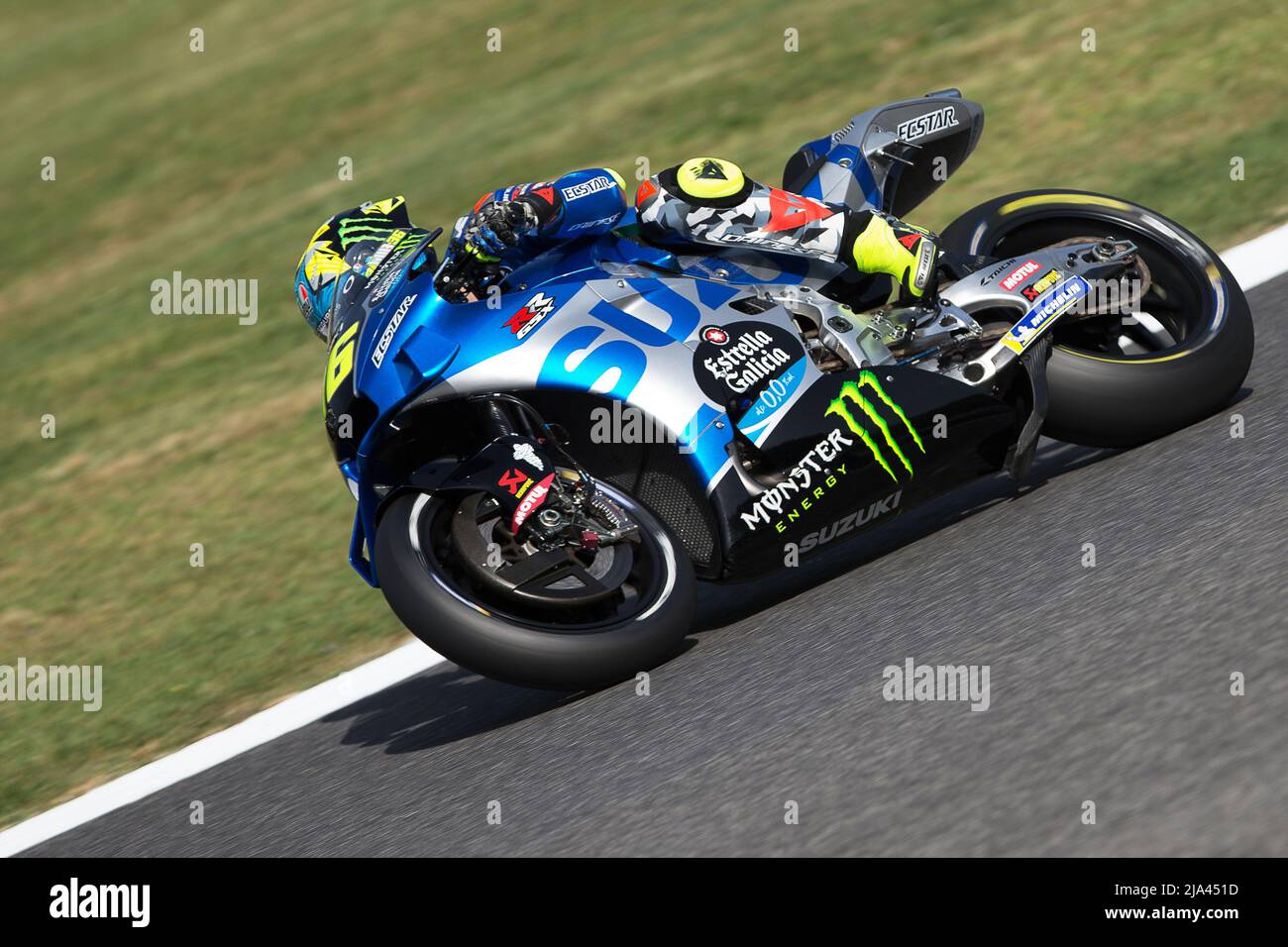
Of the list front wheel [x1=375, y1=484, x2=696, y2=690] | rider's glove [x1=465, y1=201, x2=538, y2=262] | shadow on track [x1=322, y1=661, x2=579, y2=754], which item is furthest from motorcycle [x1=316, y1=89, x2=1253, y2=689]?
shadow on track [x1=322, y1=661, x2=579, y2=754]

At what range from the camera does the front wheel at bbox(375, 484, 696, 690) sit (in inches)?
165

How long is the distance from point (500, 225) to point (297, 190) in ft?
32.9

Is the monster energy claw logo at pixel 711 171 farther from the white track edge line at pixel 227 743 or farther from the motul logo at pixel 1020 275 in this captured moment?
the white track edge line at pixel 227 743

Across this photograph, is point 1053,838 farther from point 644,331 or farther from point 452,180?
point 452,180

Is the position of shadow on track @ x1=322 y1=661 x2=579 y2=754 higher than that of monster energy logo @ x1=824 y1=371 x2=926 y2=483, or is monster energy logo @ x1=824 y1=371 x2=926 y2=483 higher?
monster energy logo @ x1=824 y1=371 x2=926 y2=483

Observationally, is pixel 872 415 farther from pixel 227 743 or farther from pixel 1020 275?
pixel 227 743

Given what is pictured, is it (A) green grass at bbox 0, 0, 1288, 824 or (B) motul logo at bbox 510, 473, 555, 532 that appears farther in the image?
(A) green grass at bbox 0, 0, 1288, 824

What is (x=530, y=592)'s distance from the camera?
171 inches

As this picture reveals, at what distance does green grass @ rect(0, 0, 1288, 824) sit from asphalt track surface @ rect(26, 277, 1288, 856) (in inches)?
44.1

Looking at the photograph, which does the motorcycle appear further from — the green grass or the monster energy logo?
the green grass

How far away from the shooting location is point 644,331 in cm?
472

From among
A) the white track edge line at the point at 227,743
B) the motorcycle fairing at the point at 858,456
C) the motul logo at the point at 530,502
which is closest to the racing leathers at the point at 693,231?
the motorcycle fairing at the point at 858,456

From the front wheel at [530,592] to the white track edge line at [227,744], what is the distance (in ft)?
3.78

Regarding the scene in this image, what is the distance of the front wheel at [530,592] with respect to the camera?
13.8 feet
